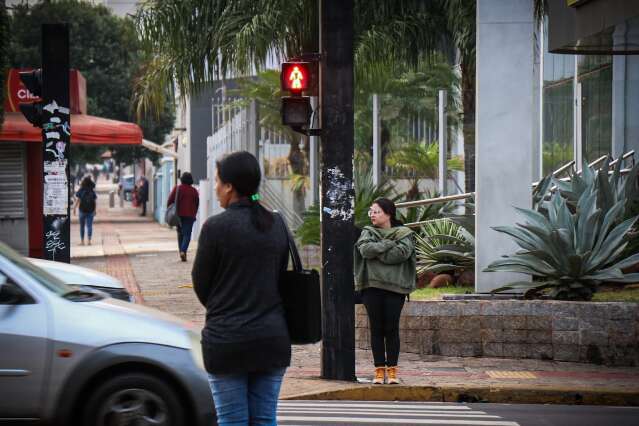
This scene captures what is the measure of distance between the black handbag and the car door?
191 cm

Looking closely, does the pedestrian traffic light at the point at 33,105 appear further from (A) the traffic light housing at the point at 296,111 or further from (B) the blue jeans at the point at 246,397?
(B) the blue jeans at the point at 246,397

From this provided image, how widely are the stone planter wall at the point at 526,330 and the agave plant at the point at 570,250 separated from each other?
53cm

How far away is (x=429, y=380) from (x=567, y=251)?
8.38 ft

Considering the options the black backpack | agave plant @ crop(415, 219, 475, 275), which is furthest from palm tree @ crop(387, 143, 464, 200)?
the black backpack

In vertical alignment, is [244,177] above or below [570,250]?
above

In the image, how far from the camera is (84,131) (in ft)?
74.0

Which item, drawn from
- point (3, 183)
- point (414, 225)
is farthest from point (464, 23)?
point (3, 183)

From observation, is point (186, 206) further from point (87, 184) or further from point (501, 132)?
point (501, 132)

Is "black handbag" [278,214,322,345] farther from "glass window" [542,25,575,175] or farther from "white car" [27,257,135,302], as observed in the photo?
"glass window" [542,25,575,175]

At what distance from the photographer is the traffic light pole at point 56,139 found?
480 inches

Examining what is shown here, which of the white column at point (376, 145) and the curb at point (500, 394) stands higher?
the white column at point (376, 145)

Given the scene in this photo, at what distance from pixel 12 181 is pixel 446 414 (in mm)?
15314

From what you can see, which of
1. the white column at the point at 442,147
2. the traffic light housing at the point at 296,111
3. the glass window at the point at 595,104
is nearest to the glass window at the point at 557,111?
the glass window at the point at 595,104

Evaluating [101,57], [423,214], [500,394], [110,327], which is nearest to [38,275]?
[110,327]
